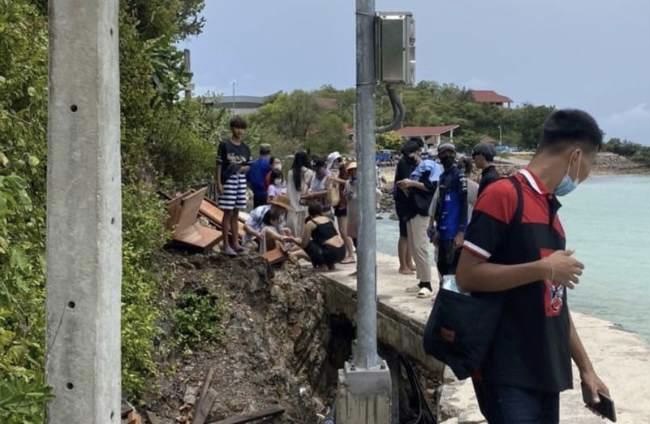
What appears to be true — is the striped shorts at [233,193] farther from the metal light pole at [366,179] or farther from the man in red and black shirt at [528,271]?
the man in red and black shirt at [528,271]

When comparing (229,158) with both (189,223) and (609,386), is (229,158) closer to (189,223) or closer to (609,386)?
(189,223)

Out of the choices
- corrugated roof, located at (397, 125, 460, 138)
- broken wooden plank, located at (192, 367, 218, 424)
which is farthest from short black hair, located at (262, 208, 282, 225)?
corrugated roof, located at (397, 125, 460, 138)

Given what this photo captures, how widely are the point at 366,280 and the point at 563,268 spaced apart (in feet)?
9.44

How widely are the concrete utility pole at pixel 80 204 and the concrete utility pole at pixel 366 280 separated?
294 cm

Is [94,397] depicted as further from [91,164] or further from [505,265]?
[505,265]

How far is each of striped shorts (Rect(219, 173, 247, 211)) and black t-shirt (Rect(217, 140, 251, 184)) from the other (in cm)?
6

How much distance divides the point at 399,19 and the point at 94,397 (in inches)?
135

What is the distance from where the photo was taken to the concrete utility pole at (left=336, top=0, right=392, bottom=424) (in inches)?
211

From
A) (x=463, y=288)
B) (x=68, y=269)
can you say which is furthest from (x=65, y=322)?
(x=463, y=288)

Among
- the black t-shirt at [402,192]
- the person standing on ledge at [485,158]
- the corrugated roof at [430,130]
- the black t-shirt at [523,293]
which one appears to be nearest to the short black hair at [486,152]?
the person standing on ledge at [485,158]

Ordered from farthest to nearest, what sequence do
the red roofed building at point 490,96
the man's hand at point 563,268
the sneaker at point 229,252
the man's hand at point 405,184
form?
the red roofed building at point 490,96
the sneaker at point 229,252
the man's hand at point 405,184
the man's hand at point 563,268

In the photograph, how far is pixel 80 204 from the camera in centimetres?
254

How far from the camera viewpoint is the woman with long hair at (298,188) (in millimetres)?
11234

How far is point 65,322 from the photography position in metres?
2.56
